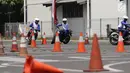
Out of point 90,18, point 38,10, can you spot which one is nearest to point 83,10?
point 90,18

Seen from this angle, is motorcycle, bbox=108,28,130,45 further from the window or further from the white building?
the window

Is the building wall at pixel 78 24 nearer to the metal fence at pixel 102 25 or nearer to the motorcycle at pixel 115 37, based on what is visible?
the metal fence at pixel 102 25

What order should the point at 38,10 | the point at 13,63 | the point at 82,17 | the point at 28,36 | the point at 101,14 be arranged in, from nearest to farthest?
the point at 13,63 → the point at 28,36 → the point at 101,14 → the point at 82,17 → the point at 38,10

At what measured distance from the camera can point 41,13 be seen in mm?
47250

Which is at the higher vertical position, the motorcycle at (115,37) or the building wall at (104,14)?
the building wall at (104,14)

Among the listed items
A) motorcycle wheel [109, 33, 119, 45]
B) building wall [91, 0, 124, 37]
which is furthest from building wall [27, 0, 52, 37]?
motorcycle wheel [109, 33, 119, 45]

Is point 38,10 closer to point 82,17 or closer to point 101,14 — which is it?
point 82,17

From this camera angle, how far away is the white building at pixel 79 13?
38344 millimetres

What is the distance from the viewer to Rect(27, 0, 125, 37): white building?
126ft

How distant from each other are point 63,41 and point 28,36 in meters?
2.57

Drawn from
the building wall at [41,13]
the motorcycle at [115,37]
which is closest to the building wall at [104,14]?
the building wall at [41,13]

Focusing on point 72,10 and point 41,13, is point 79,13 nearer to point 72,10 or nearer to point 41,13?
point 72,10

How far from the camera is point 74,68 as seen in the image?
12422 millimetres

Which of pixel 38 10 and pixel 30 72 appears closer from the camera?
pixel 30 72
